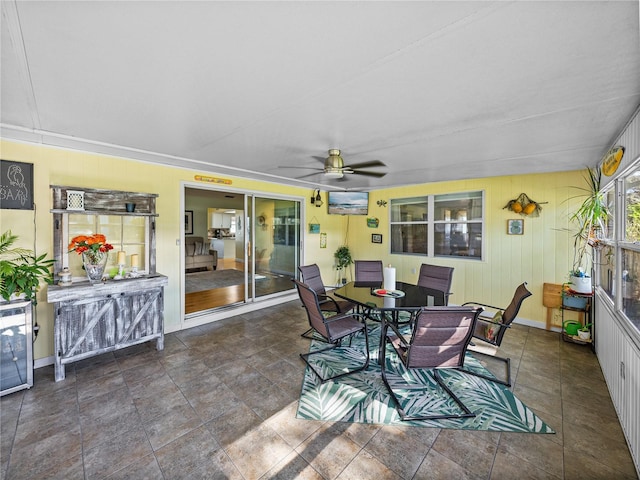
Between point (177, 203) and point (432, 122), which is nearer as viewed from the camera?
point (432, 122)

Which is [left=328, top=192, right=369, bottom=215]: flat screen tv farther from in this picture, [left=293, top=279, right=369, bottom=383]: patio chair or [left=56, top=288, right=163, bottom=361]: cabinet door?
[left=56, top=288, right=163, bottom=361]: cabinet door

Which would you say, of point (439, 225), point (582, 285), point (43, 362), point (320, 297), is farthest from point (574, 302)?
point (43, 362)

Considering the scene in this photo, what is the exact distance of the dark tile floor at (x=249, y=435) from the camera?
1740 mm

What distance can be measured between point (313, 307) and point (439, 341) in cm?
122

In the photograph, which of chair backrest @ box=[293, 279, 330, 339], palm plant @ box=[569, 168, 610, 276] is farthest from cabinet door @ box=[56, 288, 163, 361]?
palm plant @ box=[569, 168, 610, 276]

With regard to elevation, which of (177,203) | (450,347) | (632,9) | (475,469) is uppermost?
(632,9)

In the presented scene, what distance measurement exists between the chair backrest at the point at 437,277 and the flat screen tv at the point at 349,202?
215 centimetres

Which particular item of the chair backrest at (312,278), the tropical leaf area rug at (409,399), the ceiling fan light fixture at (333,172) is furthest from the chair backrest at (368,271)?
the ceiling fan light fixture at (333,172)

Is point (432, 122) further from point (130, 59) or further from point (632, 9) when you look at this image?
point (130, 59)

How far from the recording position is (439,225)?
5.38 metres

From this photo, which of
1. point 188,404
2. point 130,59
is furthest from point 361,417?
point 130,59

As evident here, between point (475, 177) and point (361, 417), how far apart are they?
13.9 ft

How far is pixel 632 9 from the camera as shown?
1.13 metres

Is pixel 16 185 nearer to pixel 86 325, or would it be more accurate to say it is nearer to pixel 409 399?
pixel 86 325
